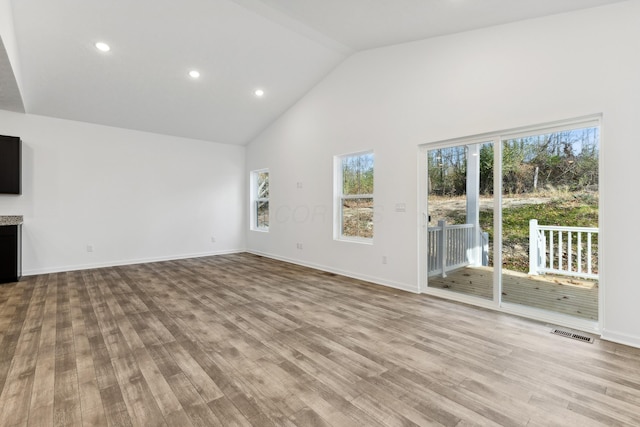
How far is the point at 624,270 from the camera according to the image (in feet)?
8.31

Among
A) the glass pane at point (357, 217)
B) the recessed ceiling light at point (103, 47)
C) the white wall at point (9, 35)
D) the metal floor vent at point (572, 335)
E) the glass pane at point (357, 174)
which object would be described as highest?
the recessed ceiling light at point (103, 47)

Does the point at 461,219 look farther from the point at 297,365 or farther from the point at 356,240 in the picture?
the point at 297,365

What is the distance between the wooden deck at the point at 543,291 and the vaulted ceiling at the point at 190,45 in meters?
2.65

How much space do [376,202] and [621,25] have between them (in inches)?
118

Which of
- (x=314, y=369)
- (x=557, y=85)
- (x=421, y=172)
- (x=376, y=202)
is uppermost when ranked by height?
(x=557, y=85)

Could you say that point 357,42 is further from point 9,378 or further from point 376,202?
point 9,378

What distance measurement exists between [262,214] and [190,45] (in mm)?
3979

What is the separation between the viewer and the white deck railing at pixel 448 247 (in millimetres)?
3721

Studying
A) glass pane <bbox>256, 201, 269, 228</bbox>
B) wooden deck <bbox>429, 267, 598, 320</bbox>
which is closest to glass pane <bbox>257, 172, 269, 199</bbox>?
glass pane <bbox>256, 201, 269, 228</bbox>

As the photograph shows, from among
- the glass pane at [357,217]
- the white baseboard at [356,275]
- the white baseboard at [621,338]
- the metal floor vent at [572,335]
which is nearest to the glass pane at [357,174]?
the glass pane at [357,217]

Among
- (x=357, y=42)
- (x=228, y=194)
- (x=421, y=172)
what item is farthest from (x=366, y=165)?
(x=228, y=194)

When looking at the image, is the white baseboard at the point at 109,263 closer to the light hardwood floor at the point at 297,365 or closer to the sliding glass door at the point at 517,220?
the light hardwood floor at the point at 297,365

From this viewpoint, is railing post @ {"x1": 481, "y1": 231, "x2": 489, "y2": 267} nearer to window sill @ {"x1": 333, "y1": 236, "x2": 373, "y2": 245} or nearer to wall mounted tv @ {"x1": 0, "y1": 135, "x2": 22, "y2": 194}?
window sill @ {"x1": 333, "y1": 236, "x2": 373, "y2": 245}

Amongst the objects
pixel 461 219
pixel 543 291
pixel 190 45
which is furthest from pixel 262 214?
pixel 543 291
